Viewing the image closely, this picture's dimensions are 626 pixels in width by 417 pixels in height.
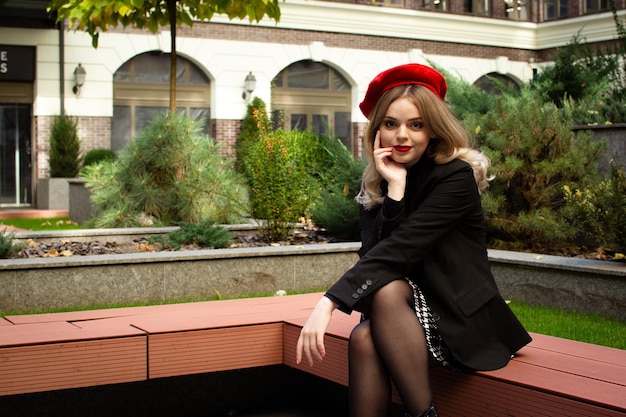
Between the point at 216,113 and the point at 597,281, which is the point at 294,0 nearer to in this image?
the point at 216,113

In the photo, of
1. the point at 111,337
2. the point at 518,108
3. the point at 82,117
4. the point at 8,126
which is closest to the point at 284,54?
the point at 82,117

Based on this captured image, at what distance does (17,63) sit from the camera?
18797 millimetres

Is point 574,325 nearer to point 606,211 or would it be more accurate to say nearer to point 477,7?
point 606,211

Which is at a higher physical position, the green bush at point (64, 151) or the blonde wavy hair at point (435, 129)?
the green bush at point (64, 151)

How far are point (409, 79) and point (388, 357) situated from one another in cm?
101

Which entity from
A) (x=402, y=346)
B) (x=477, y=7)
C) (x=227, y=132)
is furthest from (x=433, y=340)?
(x=477, y=7)

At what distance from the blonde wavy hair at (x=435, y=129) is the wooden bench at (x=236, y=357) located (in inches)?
27.7

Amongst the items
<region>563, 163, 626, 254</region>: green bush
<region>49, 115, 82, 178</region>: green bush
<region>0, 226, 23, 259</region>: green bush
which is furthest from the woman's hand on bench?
<region>49, 115, 82, 178</region>: green bush

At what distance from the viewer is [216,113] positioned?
21.1 m

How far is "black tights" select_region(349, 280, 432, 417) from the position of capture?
115 inches

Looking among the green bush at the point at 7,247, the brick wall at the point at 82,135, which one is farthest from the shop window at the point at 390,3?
the green bush at the point at 7,247

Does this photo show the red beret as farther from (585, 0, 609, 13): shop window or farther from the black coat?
(585, 0, 609, 13): shop window

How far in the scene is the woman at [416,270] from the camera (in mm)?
2975

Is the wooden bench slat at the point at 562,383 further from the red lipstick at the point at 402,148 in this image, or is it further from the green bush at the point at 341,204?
the green bush at the point at 341,204
